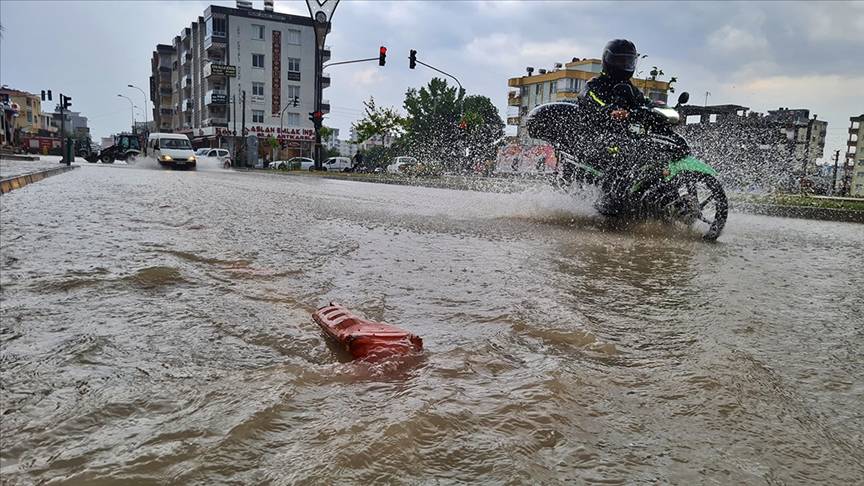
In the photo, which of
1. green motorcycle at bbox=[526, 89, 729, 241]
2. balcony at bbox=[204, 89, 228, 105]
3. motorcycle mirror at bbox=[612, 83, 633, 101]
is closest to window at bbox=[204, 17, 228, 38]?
balcony at bbox=[204, 89, 228, 105]

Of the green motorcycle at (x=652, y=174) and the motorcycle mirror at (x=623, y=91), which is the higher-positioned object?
the motorcycle mirror at (x=623, y=91)

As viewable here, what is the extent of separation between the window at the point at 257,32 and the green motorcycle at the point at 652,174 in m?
54.6

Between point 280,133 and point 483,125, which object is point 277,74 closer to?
point 280,133

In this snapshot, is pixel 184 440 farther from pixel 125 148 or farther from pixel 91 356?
pixel 125 148

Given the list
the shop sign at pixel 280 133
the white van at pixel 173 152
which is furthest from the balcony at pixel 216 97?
the white van at pixel 173 152

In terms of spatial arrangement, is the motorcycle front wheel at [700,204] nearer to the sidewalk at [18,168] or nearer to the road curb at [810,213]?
the road curb at [810,213]

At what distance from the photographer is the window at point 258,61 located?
183 ft

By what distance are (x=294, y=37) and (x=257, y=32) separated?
340cm

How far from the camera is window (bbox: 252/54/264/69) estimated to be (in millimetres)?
55781

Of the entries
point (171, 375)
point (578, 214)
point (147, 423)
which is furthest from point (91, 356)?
point (578, 214)

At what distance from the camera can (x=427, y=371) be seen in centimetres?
201

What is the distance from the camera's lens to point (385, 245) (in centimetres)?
490

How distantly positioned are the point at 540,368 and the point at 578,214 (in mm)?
5534

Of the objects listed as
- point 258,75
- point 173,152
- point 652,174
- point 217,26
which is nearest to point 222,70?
point 258,75
